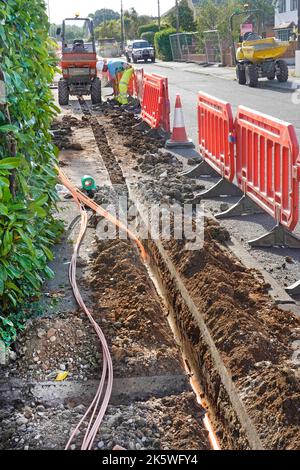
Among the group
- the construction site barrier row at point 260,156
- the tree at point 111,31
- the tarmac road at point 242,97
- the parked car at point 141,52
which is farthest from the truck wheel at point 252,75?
the tree at point 111,31

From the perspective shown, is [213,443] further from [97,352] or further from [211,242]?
[211,242]

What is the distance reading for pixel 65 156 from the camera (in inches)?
542

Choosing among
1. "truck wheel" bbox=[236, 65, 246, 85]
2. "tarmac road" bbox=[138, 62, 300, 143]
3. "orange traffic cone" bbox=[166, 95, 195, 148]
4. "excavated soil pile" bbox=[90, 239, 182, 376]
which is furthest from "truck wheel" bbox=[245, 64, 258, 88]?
"excavated soil pile" bbox=[90, 239, 182, 376]

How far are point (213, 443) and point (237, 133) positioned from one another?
15.5 feet

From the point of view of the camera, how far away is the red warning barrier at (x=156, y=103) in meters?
15.2

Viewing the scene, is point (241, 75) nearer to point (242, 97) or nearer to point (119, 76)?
point (242, 97)

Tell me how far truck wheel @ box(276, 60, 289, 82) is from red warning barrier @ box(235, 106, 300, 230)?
20.7m

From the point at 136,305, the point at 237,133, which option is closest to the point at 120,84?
the point at 237,133

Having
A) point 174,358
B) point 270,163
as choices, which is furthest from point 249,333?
point 270,163

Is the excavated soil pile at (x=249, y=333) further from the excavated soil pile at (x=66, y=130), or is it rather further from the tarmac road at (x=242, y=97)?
the tarmac road at (x=242, y=97)

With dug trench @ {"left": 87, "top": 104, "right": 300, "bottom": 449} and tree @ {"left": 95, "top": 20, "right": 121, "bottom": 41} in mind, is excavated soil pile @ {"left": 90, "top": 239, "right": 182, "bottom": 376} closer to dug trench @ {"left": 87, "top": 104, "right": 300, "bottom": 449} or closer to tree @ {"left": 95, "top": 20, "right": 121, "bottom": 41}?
dug trench @ {"left": 87, "top": 104, "right": 300, "bottom": 449}

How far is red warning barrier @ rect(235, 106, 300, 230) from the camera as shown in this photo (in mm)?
6520
